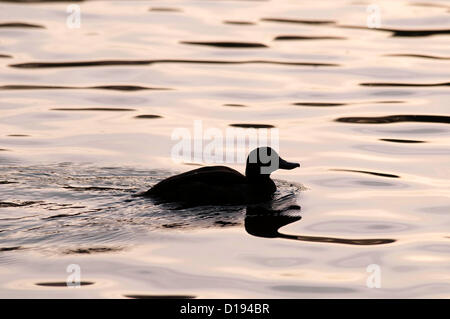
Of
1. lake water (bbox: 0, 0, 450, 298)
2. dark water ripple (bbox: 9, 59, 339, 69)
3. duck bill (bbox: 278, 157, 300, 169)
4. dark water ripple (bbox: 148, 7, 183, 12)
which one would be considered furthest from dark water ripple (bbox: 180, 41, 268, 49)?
duck bill (bbox: 278, 157, 300, 169)

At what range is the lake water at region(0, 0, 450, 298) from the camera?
1023cm

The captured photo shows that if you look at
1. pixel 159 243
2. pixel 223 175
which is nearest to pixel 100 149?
pixel 223 175

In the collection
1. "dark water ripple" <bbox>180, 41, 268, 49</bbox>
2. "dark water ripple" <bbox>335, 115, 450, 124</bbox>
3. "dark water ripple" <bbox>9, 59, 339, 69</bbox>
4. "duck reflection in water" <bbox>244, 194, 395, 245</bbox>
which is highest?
"dark water ripple" <bbox>180, 41, 268, 49</bbox>

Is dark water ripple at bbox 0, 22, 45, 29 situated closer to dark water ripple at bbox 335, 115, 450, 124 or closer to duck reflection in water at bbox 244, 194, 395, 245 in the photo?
dark water ripple at bbox 335, 115, 450, 124

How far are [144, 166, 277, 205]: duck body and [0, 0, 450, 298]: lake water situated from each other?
7.0 inches

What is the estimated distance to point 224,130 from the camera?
15508mm

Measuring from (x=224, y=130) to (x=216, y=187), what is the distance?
3.29 m

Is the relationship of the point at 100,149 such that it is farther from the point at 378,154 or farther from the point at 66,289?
the point at 66,289

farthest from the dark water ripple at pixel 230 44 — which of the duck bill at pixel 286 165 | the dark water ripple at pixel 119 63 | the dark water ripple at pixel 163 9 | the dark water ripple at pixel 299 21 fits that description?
the duck bill at pixel 286 165

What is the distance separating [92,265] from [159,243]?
34.4 inches

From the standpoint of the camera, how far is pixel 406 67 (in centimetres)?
1925

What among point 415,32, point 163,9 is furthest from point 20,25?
point 415,32

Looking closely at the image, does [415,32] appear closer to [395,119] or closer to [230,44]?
[230,44]

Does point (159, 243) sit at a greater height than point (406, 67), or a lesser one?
lesser
